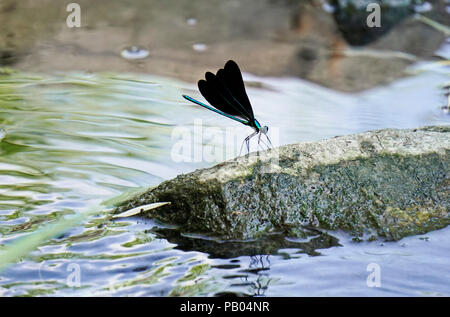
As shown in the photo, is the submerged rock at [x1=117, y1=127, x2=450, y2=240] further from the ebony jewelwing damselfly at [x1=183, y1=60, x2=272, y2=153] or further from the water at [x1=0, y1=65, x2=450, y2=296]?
the ebony jewelwing damselfly at [x1=183, y1=60, x2=272, y2=153]

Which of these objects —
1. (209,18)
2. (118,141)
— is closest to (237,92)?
(118,141)

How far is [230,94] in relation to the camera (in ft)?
10.7

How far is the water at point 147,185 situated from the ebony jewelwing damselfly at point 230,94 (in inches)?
26.2

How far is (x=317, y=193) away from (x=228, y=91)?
0.70 metres

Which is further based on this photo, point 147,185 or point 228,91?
point 147,185

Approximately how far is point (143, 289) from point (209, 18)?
20.2 ft

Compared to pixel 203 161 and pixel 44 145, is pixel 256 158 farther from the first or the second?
pixel 44 145

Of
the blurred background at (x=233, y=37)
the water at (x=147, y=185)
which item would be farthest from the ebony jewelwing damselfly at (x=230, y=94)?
the blurred background at (x=233, y=37)

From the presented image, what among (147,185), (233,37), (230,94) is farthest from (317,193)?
(233,37)

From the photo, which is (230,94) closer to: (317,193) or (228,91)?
(228,91)

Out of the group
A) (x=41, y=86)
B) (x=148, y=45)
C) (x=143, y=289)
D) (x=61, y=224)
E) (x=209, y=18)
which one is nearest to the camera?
(x=143, y=289)

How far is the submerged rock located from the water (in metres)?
0.08

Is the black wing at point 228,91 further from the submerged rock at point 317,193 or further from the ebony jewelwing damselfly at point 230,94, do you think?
the submerged rock at point 317,193

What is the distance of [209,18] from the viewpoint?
825 cm
